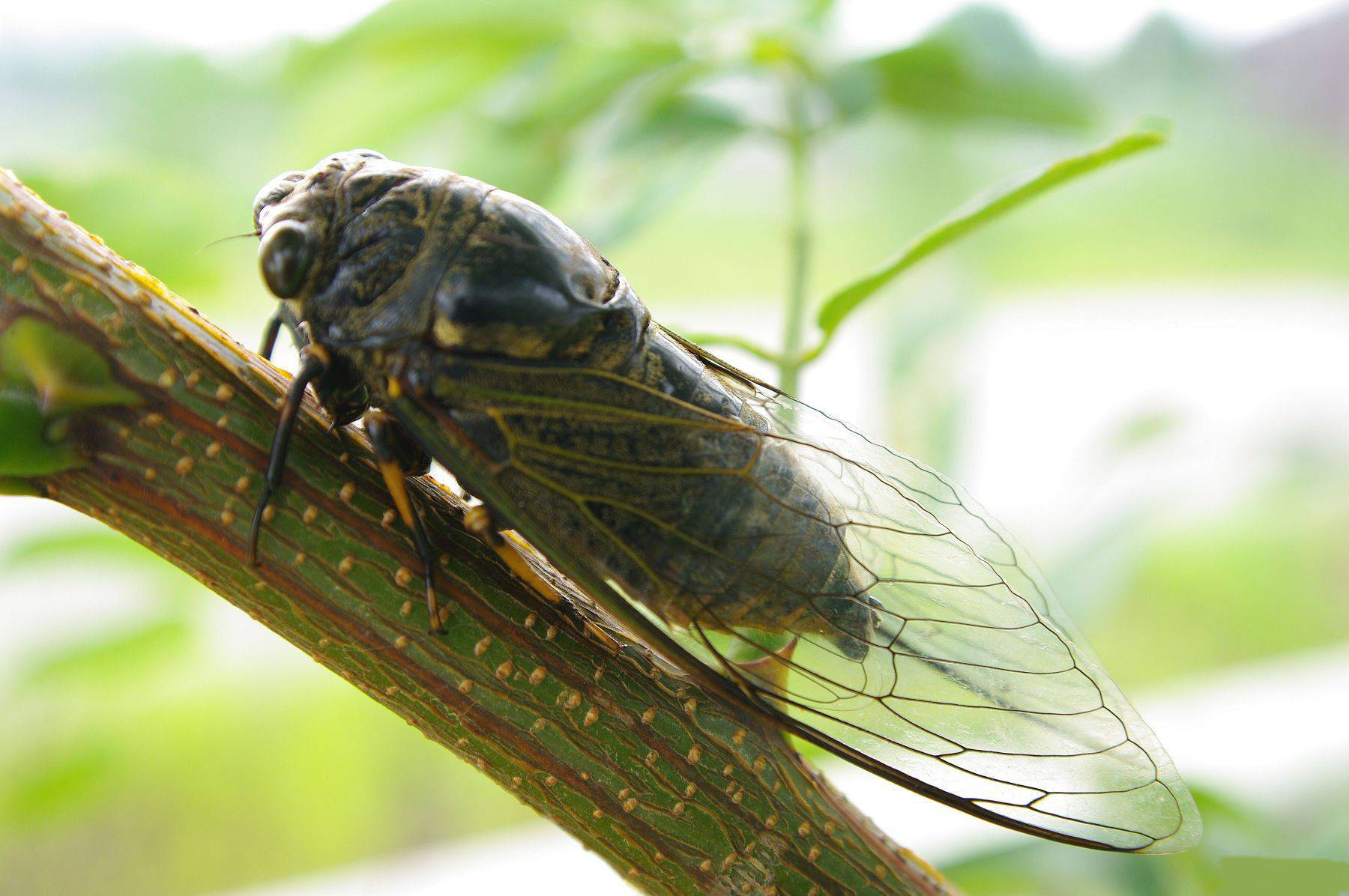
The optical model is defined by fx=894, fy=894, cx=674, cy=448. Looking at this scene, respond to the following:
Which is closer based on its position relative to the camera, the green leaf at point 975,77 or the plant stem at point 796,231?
the plant stem at point 796,231

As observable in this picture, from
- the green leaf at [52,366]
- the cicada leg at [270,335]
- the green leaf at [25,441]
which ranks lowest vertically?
the green leaf at [25,441]

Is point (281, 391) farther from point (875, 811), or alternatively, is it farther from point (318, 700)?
point (318, 700)

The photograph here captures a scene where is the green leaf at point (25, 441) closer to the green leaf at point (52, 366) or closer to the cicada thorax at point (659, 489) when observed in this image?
the green leaf at point (52, 366)

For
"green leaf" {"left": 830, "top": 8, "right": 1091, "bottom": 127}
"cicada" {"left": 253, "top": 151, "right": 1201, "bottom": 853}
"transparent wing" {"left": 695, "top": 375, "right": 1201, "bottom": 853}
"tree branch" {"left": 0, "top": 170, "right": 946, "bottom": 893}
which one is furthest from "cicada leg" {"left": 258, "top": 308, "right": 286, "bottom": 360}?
"green leaf" {"left": 830, "top": 8, "right": 1091, "bottom": 127}

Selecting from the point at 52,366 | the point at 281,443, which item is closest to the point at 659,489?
the point at 281,443

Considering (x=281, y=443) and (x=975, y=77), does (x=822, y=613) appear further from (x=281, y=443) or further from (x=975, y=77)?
(x=975, y=77)

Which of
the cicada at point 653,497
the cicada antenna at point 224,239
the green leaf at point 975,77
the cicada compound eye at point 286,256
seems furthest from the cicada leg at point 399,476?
the green leaf at point 975,77

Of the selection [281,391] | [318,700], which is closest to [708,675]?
[281,391]
